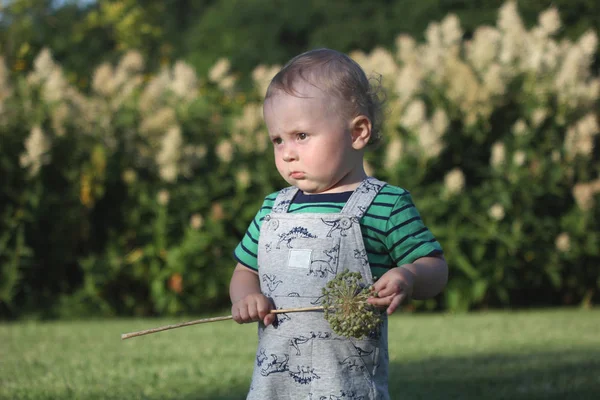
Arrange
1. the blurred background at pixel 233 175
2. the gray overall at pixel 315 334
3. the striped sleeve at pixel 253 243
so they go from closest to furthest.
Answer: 1. the gray overall at pixel 315 334
2. the striped sleeve at pixel 253 243
3. the blurred background at pixel 233 175

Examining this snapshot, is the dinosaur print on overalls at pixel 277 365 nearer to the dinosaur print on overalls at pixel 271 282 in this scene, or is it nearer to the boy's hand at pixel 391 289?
the dinosaur print on overalls at pixel 271 282

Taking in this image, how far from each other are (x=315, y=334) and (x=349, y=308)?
178 mm

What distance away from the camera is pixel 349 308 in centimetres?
226

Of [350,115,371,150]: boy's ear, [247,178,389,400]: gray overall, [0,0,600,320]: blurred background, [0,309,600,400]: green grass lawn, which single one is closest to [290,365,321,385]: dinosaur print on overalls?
[247,178,389,400]: gray overall

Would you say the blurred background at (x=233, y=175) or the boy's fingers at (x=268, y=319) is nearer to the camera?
the boy's fingers at (x=268, y=319)

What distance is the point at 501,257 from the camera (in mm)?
6875

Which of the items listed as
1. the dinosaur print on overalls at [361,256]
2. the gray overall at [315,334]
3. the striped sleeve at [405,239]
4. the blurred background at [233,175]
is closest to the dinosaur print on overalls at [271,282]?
the gray overall at [315,334]

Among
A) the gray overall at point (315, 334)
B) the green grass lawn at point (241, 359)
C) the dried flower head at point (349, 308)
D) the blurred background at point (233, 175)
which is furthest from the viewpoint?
the blurred background at point (233, 175)

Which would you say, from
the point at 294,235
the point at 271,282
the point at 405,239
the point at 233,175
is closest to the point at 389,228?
the point at 405,239

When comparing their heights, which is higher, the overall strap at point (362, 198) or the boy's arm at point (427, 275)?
the overall strap at point (362, 198)

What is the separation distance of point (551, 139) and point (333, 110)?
5088 mm

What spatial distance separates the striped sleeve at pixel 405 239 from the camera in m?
2.45

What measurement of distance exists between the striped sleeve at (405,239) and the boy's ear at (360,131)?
0.69ft

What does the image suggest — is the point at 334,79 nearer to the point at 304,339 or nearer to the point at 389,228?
the point at 389,228
